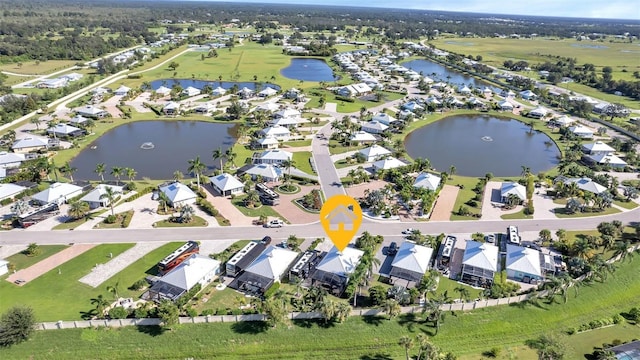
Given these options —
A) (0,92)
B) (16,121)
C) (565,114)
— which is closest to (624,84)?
(565,114)

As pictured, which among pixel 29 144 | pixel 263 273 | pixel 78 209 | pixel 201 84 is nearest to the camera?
pixel 263 273

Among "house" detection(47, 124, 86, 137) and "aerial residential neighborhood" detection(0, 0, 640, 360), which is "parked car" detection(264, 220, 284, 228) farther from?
"house" detection(47, 124, 86, 137)

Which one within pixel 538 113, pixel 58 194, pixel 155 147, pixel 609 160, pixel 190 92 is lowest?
pixel 155 147

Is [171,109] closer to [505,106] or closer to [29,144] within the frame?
[29,144]

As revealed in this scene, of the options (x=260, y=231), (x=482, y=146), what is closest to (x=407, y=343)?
(x=260, y=231)

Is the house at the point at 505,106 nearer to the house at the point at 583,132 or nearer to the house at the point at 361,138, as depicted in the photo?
the house at the point at 583,132

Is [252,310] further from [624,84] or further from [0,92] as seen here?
[624,84]

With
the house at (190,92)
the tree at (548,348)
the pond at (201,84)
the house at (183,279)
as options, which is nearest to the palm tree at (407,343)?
the tree at (548,348)
